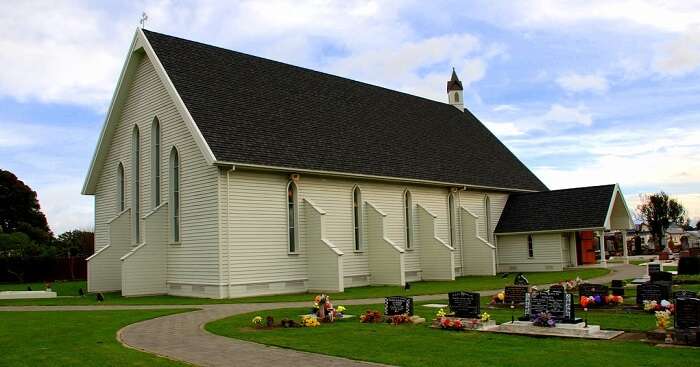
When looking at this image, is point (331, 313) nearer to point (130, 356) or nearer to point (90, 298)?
point (130, 356)

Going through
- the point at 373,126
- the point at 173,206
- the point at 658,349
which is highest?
the point at 373,126

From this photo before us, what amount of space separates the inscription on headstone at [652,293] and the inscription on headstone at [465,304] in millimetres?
5476

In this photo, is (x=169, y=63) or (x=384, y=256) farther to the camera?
(x=384, y=256)

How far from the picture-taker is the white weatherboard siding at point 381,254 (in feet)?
105

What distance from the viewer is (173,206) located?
29.7 meters

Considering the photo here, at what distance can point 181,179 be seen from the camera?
29.4 metres

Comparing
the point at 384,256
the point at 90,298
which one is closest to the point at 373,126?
the point at 384,256

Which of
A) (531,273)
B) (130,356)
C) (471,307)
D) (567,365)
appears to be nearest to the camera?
(567,365)

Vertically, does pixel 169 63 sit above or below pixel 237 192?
above

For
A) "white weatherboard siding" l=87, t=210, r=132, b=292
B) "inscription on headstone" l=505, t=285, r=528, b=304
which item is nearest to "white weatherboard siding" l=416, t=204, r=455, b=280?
"inscription on headstone" l=505, t=285, r=528, b=304

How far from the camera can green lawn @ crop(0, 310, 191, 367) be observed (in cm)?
1207

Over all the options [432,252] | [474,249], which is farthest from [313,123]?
[474,249]

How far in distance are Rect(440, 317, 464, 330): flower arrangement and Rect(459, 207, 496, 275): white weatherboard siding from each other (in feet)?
77.9

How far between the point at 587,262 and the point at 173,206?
2969cm
